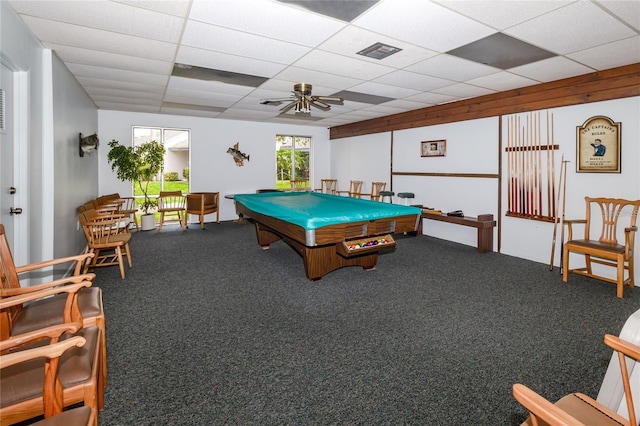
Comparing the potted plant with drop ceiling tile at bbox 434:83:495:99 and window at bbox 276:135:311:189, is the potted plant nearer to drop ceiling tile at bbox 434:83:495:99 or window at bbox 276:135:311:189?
window at bbox 276:135:311:189

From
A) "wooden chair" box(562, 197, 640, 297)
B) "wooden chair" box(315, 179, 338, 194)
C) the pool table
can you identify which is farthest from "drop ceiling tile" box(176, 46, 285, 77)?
"wooden chair" box(315, 179, 338, 194)

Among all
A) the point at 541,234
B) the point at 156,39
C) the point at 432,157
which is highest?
the point at 156,39

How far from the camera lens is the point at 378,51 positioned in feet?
11.3

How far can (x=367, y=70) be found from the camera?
412 cm

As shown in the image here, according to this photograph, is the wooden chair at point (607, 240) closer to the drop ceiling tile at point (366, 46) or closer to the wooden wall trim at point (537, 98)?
the wooden wall trim at point (537, 98)

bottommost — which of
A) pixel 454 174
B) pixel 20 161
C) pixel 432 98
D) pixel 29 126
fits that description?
pixel 20 161

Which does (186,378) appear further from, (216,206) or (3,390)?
(216,206)

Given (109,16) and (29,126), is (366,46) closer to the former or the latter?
(109,16)

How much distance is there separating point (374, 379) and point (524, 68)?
13.1ft

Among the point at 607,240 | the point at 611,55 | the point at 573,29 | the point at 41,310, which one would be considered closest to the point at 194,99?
the point at 41,310

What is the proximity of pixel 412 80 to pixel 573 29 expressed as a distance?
75.8 inches

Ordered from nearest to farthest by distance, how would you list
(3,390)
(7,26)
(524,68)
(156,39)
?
(3,390) → (7,26) → (156,39) → (524,68)

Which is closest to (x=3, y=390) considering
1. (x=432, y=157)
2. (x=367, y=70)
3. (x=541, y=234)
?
Answer: (x=367, y=70)

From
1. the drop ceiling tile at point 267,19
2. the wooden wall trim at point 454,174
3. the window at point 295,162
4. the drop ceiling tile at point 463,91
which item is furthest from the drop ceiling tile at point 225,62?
the window at point 295,162
